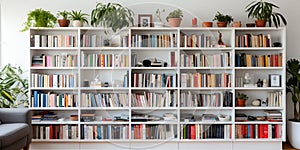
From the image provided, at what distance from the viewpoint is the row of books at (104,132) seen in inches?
212

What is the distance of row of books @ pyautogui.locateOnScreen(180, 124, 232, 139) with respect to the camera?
17.7 ft

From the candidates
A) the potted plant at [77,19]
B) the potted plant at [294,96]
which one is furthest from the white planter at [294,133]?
the potted plant at [77,19]

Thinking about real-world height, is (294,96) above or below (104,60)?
below

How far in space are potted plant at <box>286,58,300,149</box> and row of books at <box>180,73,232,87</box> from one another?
83cm

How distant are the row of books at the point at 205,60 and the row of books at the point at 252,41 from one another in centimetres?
22

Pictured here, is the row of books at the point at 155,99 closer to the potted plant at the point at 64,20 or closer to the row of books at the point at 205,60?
the row of books at the point at 205,60

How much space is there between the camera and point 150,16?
5625mm

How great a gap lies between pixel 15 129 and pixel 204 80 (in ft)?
7.94

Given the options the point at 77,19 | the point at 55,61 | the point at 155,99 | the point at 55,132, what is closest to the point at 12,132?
the point at 55,132

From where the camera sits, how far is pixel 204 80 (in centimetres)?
541

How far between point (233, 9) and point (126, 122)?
6.98 feet

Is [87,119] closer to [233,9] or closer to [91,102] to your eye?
[91,102]

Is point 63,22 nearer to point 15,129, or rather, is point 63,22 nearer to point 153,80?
point 153,80

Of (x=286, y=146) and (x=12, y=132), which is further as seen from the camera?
(x=286, y=146)
